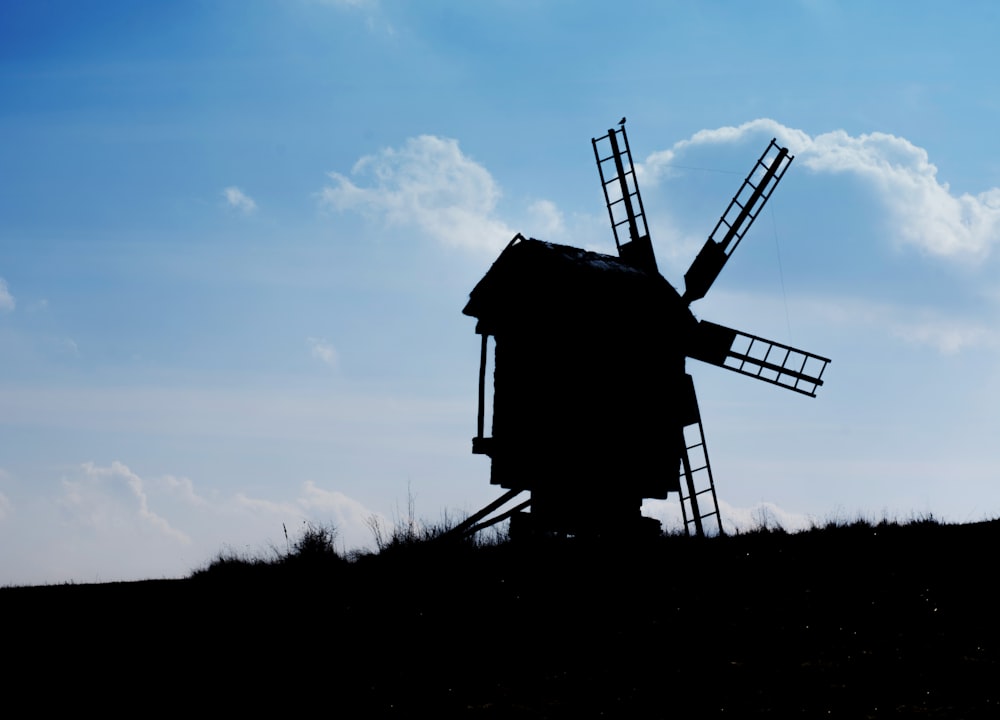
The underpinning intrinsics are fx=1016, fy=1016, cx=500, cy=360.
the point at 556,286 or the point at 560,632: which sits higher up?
the point at 556,286

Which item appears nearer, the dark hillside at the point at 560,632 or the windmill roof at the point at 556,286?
the dark hillside at the point at 560,632

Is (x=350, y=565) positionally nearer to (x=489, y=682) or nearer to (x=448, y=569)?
(x=448, y=569)

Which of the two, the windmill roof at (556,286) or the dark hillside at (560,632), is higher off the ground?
the windmill roof at (556,286)

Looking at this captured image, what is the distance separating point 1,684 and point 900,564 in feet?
34.3

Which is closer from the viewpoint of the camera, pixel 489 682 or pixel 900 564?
pixel 489 682

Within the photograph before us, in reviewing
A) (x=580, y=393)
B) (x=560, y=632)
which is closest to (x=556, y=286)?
(x=580, y=393)

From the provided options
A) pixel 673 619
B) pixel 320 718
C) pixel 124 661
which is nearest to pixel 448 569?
pixel 673 619

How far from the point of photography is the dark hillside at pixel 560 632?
827 cm

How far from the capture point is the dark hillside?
8.27m

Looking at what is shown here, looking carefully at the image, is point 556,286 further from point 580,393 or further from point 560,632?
point 560,632

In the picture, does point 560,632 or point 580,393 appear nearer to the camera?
Result: point 560,632

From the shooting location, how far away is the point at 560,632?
1029 cm

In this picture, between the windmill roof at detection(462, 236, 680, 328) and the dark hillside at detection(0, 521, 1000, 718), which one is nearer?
the dark hillside at detection(0, 521, 1000, 718)

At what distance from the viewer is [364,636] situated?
34.2 feet
